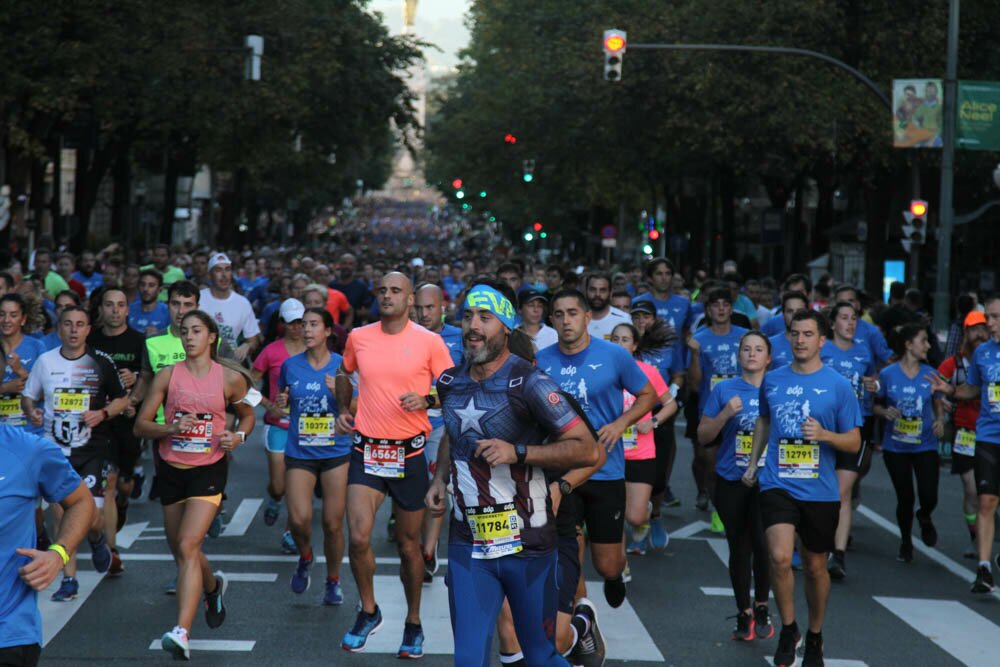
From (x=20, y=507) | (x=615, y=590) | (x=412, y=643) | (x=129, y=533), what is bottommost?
(x=129, y=533)

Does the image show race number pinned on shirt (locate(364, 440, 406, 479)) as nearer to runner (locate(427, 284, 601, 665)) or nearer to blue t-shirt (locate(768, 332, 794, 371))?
runner (locate(427, 284, 601, 665))

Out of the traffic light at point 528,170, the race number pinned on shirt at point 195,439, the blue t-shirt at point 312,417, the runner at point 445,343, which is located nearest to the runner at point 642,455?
the runner at point 445,343

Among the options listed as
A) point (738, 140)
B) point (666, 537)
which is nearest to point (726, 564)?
point (666, 537)

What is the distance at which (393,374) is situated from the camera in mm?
9164

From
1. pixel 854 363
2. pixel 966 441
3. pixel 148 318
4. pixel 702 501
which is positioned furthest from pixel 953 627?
pixel 148 318

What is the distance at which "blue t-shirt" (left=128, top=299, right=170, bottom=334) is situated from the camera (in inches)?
591

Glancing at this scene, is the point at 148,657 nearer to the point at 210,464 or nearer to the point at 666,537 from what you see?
the point at 210,464

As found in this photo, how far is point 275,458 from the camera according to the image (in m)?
12.4

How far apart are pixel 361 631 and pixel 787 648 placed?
2.23m

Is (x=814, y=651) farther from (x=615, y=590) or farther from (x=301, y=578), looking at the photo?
(x=301, y=578)

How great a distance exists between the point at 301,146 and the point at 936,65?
22.4 meters

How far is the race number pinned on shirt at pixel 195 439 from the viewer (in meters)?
9.27

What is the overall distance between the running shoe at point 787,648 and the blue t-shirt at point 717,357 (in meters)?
4.76

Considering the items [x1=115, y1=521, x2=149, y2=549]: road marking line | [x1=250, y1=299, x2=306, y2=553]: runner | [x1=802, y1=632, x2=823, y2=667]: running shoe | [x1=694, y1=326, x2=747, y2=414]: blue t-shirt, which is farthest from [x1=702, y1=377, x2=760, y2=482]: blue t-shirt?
[x1=115, y1=521, x2=149, y2=549]: road marking line
